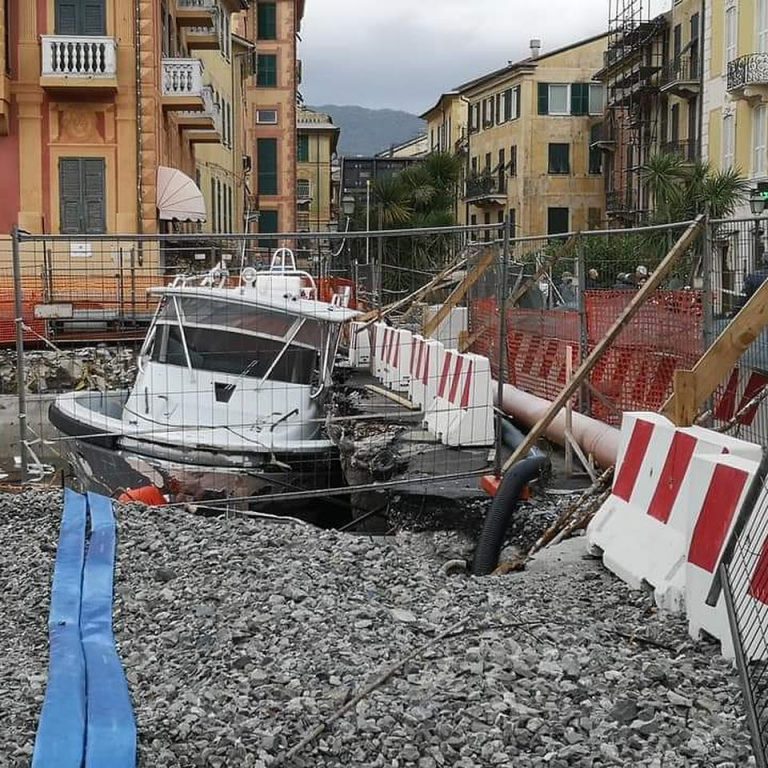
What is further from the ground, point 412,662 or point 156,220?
point 156,220

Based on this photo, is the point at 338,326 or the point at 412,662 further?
the point at 338,326

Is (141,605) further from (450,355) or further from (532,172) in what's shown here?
(532,172)

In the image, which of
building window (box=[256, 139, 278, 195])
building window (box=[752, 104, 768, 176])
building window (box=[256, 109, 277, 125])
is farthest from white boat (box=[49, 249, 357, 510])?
building window (box=[256, 109, 277, 125])

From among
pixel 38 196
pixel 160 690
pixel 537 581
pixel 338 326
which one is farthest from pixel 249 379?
pixel 38 196

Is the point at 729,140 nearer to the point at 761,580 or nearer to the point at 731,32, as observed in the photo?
the point at 731,32

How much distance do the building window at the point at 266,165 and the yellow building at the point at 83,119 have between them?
36054mm

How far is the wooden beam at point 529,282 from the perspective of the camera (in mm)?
13789

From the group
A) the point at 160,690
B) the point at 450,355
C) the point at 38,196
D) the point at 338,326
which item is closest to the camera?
the point at 160,690

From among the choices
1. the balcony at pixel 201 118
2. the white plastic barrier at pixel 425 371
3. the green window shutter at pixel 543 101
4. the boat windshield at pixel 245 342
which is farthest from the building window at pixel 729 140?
the boat windshield at pixel 245 342

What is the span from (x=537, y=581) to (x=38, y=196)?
24813mm

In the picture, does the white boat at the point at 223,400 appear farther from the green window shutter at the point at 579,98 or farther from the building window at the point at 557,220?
the green window shutter at the point at 579,98

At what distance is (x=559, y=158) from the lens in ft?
227

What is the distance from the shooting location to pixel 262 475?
11719 millimetres

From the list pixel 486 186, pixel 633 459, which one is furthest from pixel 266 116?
pixel 633 459
